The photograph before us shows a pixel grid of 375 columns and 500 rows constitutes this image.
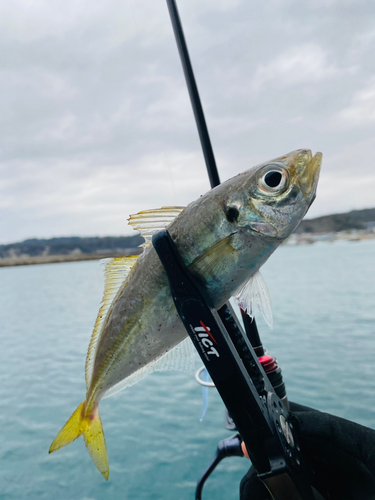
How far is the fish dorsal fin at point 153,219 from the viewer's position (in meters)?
1.17

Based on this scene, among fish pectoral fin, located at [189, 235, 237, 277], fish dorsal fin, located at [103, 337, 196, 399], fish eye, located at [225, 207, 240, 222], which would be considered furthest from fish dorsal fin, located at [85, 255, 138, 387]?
fish eye, located at [225, 207, 240, 222]

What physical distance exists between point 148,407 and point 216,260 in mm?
5286

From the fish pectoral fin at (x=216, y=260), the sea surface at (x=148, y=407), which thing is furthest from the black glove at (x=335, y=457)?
the sea surface at (x=148, y=407)

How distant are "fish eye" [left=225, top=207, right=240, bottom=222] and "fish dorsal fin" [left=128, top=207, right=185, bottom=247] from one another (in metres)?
→ 0.20

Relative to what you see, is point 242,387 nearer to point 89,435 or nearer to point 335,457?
point 89,435

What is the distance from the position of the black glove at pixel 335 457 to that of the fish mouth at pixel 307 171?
107 cm

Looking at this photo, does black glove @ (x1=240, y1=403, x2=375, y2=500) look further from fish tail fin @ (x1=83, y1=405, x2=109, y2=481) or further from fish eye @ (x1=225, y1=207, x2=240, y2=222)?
fish eye @ (x1=225, y1=207, x2=240, y2=222)

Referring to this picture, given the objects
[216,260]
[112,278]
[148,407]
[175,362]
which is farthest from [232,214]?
[148,407]

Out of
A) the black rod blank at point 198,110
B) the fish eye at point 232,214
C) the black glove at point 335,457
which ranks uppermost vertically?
the black rod blank at point 198,110

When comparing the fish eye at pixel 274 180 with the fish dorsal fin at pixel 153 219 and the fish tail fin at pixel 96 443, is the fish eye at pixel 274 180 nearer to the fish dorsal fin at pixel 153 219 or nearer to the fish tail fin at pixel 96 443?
the fish dorsal fin at pixel 153 219

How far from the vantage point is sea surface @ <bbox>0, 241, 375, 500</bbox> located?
3612 millimetres

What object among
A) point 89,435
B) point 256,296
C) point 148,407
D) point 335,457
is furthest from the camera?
point 148,407

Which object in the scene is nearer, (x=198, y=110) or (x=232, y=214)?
(x=232, y=214)

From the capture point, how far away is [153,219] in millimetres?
1172
